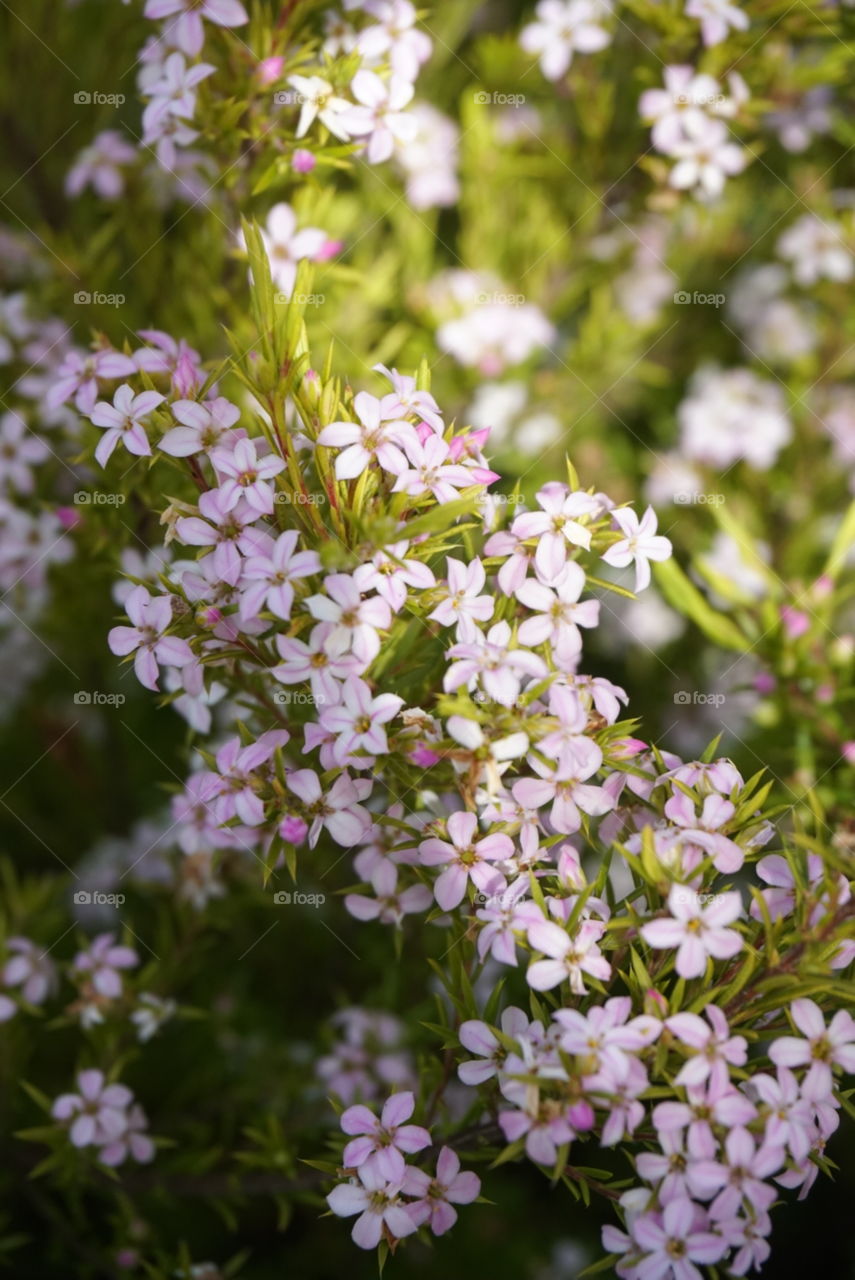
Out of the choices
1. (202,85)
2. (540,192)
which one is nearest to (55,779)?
(202,85)

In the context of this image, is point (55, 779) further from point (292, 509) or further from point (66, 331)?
point (292, 509)

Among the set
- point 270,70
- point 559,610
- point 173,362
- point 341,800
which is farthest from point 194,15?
point 341,800

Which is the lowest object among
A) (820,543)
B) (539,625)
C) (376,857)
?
(820,543)

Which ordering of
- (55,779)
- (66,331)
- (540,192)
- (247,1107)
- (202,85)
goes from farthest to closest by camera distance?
1. (55,779)
2. (540,192)
3. (247,1107)
4. (66,331)
5. (202,85)
